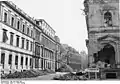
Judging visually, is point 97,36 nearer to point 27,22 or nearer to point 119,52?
point 119,52

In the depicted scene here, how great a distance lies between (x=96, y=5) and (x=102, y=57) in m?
3.88

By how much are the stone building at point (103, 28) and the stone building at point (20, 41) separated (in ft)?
10.2

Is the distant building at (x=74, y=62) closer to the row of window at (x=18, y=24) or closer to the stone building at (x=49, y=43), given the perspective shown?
the stone building at (x=49, y=43)

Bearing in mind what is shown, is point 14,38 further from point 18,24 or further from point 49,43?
point 49,43

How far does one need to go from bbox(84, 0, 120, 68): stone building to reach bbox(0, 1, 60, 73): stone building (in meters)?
3.10

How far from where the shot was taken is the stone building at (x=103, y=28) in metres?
11.1

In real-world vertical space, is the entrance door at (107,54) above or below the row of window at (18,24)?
below

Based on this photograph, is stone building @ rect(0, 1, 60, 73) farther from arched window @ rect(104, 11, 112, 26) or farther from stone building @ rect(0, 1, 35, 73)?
arched window @ rect(104, 11, 112, 26)

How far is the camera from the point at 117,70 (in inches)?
376

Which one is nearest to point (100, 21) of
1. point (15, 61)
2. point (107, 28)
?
point (107, 28)

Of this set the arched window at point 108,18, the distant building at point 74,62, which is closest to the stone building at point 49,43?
the distant building at point 74,62

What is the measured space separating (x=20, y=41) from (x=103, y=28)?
11.9 meters

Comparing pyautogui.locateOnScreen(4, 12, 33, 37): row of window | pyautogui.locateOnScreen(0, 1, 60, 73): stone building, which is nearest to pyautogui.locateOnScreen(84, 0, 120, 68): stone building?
pyautogui.locateOnScreen(0, 1, 60, 73): stone building

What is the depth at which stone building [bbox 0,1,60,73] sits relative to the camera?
16141 millimetres
